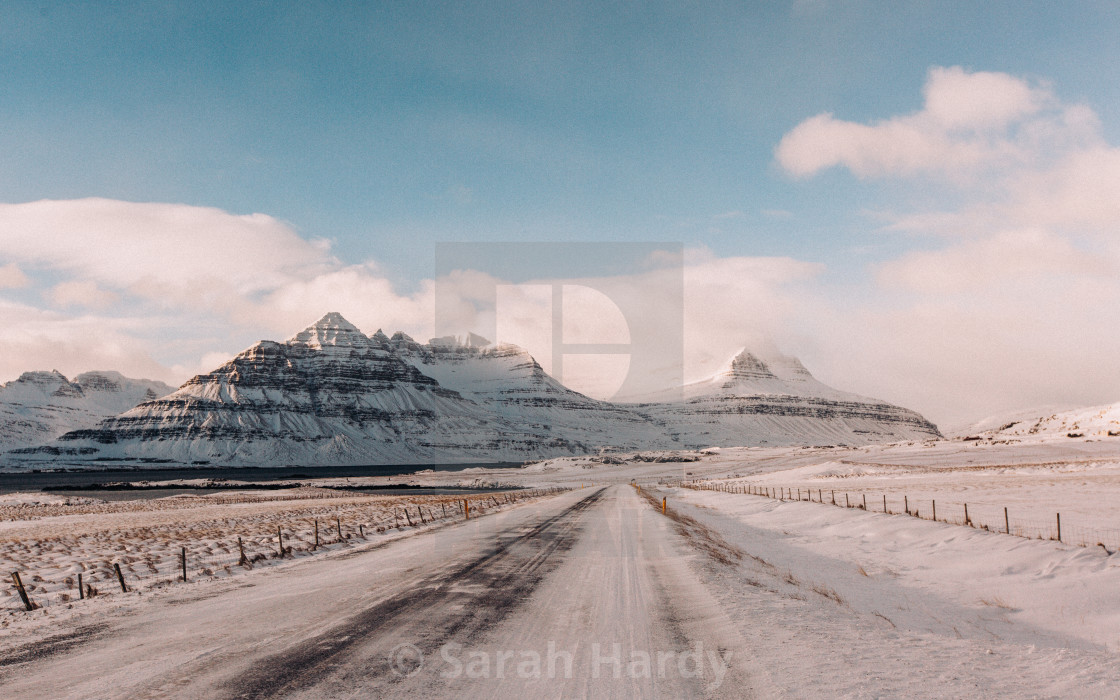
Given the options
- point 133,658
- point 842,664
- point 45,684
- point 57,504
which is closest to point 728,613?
point 842,664

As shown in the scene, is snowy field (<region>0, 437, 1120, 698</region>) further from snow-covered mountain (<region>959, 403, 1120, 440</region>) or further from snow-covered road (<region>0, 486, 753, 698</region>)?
snow-covered mountain (<region>959, 403, 1120, 440</region>)

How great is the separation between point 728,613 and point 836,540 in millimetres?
15613

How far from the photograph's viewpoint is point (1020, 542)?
1761cm

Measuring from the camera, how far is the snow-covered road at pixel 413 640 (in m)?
7.21

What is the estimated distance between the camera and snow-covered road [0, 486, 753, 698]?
7207 mm

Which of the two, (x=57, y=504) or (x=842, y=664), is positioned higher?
(x=842, y=664)

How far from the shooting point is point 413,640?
9023 mm

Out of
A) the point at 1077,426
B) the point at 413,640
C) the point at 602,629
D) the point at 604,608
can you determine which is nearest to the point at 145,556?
the point at 413,640

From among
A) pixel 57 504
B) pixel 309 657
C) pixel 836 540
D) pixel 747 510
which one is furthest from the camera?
pixel 57 504

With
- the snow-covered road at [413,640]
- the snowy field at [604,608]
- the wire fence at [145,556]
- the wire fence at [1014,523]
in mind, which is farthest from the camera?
the wire fence at [1014,523]

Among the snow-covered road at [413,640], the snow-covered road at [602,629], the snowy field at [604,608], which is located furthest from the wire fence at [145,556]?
the snow-covered road at [413,640]

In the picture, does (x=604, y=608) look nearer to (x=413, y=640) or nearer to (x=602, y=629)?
(x=602, y=629)

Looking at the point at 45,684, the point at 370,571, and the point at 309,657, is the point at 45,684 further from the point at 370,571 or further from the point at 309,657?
the point at 370,571

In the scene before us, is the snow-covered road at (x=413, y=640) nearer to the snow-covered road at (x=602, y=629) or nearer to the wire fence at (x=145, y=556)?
the snow-covered road at (x=602, y=629)
